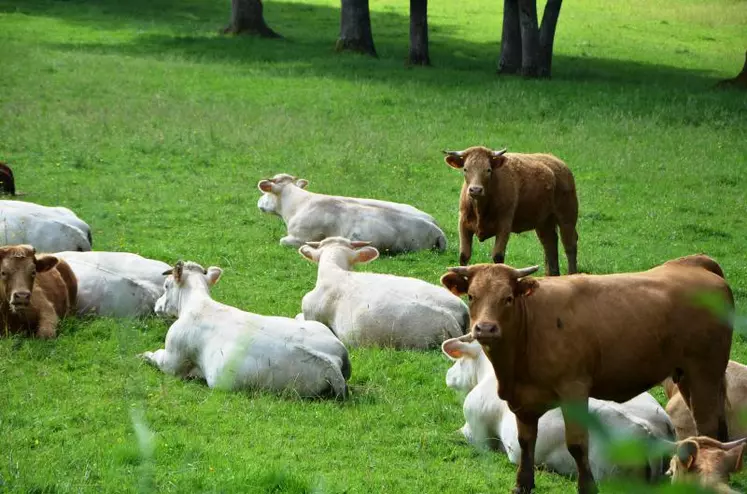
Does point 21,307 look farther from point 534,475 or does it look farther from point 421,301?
point 534,475

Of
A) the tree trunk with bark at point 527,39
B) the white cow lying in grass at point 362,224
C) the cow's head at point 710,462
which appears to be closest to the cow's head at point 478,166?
the white cow lying in grass at point 362,224

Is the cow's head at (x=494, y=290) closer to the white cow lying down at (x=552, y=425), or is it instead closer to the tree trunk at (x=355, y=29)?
the white cow lying down at (x=552, y=425)

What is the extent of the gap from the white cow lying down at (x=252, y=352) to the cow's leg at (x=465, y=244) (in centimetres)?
355

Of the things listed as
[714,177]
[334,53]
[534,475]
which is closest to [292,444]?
[534,475]

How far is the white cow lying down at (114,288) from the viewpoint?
11.0m

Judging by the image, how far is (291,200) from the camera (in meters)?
15.3

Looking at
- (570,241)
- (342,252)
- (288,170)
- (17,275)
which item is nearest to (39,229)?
(17,275)

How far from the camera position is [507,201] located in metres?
12.5

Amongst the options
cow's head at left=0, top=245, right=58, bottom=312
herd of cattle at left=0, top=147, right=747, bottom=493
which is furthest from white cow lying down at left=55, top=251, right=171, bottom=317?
cow's head at left=0, top=245, right=58, bottom=312

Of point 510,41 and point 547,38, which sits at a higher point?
point 547,38

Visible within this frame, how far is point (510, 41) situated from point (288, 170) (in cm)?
1496

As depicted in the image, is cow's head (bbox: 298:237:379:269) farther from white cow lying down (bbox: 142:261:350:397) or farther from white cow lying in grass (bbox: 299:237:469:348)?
white cow lying down (bbox: 142:261:350:397)

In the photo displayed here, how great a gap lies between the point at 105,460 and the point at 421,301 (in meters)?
4.20

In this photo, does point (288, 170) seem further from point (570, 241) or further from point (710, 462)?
point (710, 462)
